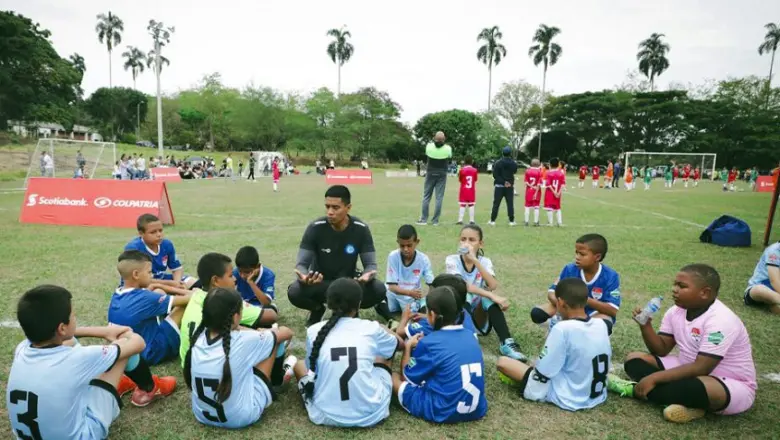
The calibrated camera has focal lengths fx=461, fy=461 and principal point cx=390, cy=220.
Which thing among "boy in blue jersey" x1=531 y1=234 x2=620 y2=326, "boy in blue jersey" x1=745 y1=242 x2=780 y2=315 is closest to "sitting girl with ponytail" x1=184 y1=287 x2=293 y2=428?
"boy in blue jersey" x1=531 y1=234 x2=620 y2=326

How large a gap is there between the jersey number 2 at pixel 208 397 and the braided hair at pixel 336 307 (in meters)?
0.58

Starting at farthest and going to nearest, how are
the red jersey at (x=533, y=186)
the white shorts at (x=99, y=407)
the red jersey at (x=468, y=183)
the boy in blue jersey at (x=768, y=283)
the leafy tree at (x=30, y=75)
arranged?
the leafy tree at (x=30, y=75), the red jersey at (x=533, y=186), the red jersey at (x=468, y=183), the boy in blue jersey at (x=768, y=283), the white shorts at (x=99, y=407)

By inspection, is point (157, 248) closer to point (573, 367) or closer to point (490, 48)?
point (573, 367)

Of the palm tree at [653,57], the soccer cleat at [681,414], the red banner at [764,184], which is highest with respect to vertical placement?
the palm tree at [653,57]

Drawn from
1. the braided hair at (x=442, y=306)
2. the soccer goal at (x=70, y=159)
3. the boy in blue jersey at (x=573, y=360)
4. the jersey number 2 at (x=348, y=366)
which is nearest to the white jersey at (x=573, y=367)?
the boy in blue jersey at (x=573, y=360)

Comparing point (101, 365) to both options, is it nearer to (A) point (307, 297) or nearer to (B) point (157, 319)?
(B) point (157, 319)

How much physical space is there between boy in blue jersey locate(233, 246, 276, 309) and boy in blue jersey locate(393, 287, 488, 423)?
204cm

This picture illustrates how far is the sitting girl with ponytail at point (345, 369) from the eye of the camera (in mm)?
3160

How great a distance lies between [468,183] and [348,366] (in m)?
10.1

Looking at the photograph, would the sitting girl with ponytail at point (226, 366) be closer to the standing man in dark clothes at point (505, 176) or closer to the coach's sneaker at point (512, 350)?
the coach's sneaker at point (512, 350)

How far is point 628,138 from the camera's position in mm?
60781

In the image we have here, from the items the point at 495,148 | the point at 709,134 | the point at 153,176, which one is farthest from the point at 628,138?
the point at 153,176

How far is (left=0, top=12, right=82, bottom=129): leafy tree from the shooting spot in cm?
3972

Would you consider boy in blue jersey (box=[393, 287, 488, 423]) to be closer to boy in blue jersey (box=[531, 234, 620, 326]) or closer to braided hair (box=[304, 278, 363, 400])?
braided hair (box=[304, 278, 363, 400])
